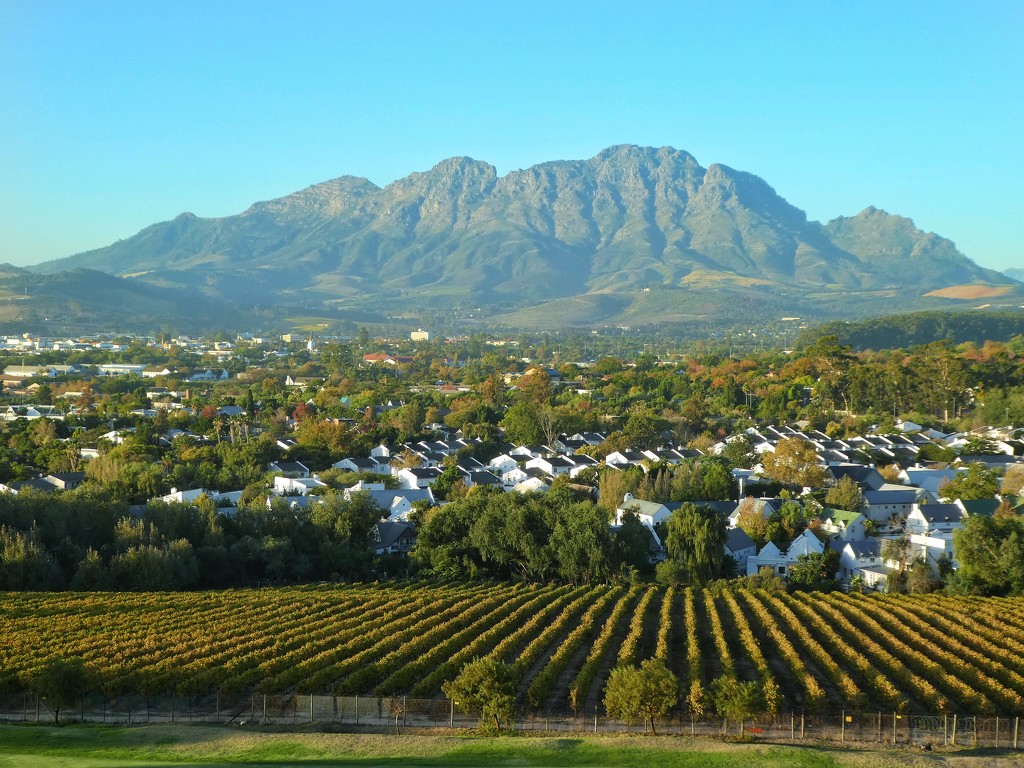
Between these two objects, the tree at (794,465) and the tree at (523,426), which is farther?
the tree at (523,426)

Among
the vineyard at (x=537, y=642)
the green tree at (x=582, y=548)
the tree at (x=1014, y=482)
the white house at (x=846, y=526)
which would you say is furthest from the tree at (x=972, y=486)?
the green tree at (x=582, y=548)

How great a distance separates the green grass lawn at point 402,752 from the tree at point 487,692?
65 cm

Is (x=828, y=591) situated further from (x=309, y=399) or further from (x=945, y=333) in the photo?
(x=945, y=333)

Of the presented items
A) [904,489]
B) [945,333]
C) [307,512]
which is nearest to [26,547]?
[307,512]

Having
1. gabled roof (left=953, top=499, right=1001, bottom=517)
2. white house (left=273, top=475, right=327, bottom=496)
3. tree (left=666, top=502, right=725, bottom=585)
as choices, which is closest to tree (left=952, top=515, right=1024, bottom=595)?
tree (left=666, top=502, right=725, bottom=585)

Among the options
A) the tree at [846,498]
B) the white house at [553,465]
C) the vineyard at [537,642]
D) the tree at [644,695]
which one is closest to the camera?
the tree at [644,695]

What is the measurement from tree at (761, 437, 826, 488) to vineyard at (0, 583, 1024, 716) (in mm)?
16584

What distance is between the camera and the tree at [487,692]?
1723cm

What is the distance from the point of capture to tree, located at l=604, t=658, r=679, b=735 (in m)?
17.2

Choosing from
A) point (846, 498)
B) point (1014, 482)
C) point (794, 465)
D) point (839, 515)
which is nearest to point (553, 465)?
point (794, 465)

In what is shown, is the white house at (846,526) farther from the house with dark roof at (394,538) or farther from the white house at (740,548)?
the house with dark roof at (394,538)

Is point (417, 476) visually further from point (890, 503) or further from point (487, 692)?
point (487, 692)

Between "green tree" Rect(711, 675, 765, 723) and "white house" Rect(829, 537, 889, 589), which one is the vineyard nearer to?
"green tree" Rect(711, 675, 765, 723)

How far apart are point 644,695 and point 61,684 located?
981 cm
